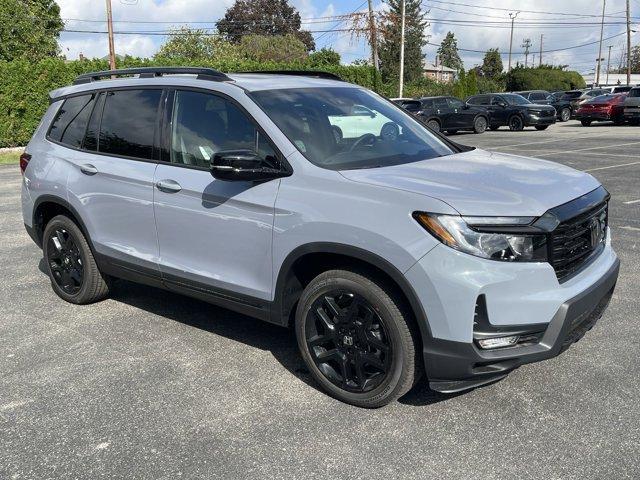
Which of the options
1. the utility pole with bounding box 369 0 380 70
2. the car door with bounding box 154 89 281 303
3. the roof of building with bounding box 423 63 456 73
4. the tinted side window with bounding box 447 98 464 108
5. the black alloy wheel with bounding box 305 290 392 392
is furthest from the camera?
the roof of building with bounding box 423 63 456 73

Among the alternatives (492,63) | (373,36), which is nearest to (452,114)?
(373,36)

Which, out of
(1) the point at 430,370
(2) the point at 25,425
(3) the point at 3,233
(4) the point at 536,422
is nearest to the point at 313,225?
(1) the point at 430,370

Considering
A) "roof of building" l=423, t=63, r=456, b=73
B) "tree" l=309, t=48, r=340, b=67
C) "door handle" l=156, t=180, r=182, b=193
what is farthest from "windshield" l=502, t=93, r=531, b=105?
"roof of building" l=423, t=63, r=456, b=73

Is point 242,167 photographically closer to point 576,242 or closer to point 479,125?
point 576,242

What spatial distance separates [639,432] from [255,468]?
1914 millimetres

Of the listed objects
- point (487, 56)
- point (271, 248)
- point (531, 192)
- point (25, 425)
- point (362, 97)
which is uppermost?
point (487, 56)

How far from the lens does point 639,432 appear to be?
10.1 ft

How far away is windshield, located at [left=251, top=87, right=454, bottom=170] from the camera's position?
3.72 meters

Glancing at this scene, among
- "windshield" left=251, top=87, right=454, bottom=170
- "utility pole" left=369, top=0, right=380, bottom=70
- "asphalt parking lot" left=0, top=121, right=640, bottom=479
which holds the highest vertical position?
"utility pole" left=369, top=0, right=380, bottom=70

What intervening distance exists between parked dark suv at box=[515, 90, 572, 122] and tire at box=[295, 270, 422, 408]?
1165 inches

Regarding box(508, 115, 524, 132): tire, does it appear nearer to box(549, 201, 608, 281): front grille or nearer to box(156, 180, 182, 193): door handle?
box(549, 201, 608, 281): front grille

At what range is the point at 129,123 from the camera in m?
4.55

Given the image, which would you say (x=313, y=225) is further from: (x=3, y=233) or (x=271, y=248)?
(x=3, y=233)

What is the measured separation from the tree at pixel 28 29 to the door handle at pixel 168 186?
108 feet
